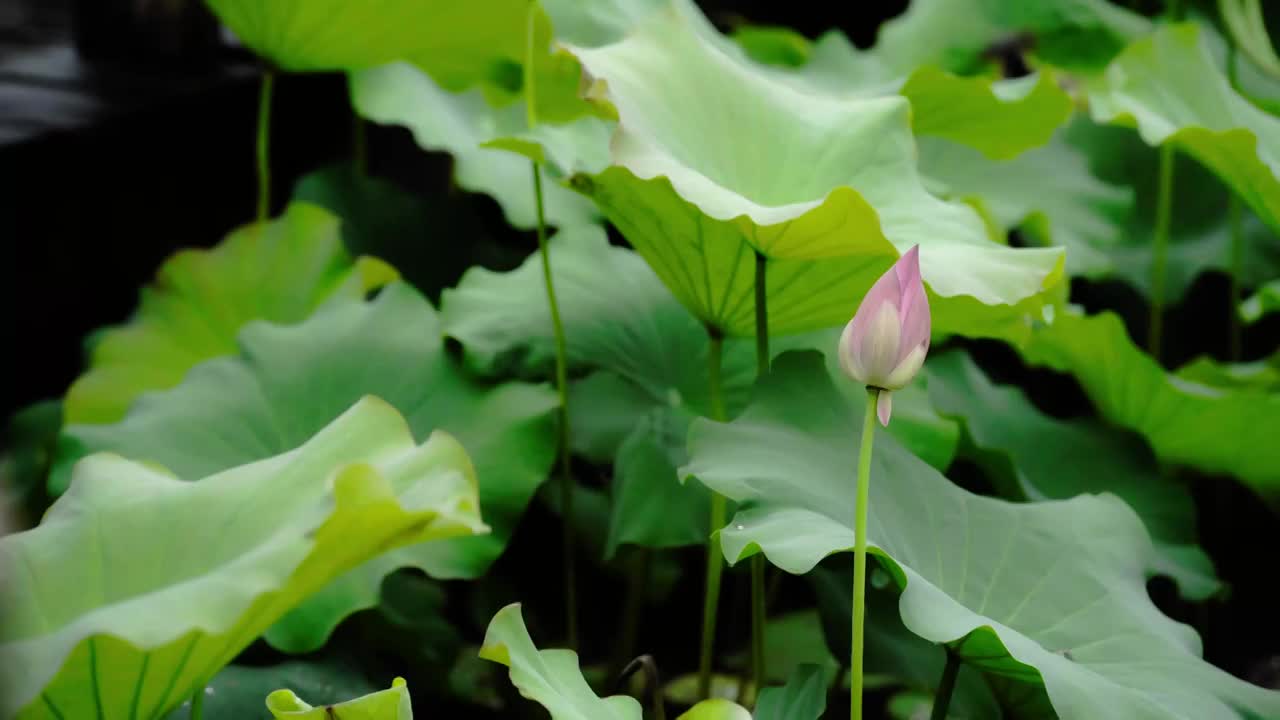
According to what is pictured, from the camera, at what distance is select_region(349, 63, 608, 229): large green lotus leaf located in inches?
60.9

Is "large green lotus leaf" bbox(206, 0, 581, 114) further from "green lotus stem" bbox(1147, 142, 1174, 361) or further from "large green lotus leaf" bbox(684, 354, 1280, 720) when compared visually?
"green lotus stem" bbox(1147, 142, 1174, 361)

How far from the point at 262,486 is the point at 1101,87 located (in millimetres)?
1624

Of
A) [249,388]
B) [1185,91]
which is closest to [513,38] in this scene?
[249,388]

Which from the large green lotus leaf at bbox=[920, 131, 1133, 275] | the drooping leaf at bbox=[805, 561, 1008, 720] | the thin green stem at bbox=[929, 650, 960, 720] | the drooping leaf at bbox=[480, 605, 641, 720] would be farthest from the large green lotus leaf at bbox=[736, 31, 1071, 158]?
the drooping leaf at bbox=[480, 605, 641, 720]

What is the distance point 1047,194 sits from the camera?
6.31 feet

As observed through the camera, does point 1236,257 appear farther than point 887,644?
Yes

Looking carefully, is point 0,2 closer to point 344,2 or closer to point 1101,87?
point 344,2

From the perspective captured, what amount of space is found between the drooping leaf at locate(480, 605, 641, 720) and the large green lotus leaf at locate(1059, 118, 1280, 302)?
1377mm

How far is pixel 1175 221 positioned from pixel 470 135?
127 cm

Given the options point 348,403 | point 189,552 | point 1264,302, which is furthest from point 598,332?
point 1264,302

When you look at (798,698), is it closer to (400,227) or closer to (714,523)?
(714,523)

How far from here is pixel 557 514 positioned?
1562mm

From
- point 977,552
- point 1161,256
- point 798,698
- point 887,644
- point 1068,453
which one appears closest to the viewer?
point 798,698

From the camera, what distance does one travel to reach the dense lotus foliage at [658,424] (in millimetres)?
754
